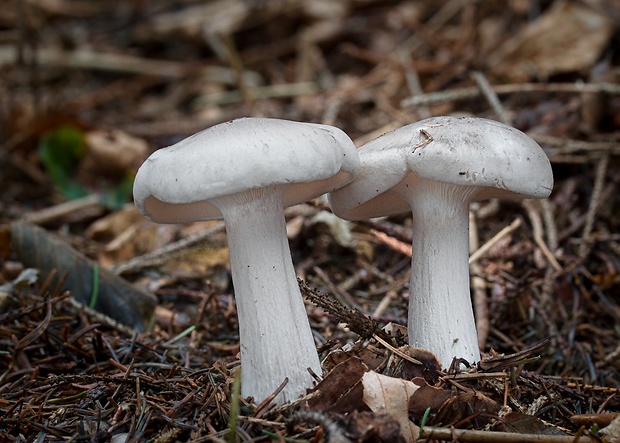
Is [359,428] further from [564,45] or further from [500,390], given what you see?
[564,45]

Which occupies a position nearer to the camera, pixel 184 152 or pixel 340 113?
pixel 184 152

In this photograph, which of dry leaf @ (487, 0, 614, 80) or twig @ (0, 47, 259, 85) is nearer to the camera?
dry leaf @ (487, 0, 614, 80)

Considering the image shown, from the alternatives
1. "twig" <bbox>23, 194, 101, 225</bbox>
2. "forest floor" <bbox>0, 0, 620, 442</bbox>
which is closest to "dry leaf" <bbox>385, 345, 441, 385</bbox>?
"forest floor" <bbox>0, 0, 620, 442</bbox>

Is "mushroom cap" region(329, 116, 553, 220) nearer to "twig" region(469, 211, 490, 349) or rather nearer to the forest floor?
the forest floor

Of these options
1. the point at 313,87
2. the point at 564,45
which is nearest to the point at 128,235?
the point at 313,87

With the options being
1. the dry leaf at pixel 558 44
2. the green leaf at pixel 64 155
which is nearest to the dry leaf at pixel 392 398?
the dry leaf at pixel 558 44

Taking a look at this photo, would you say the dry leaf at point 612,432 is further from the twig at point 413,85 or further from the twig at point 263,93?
the twig at point 263,93
